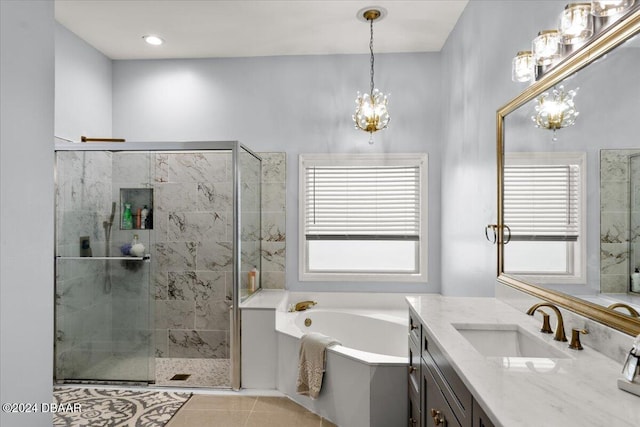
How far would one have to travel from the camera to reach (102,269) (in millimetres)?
3094

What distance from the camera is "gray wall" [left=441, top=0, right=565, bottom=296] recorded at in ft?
6.67

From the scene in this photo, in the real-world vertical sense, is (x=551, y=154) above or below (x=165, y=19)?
below

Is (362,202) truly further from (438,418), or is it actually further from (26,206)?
(26,206)

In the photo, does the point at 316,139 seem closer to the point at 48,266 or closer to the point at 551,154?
the point at 551,154

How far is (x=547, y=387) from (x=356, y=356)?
148 cm

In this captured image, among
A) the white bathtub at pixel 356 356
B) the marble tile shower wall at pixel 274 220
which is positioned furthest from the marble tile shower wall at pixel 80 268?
the white bathtub at pixel 356 356

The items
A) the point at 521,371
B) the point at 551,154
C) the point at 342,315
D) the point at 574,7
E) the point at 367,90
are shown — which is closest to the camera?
the point at 521,371

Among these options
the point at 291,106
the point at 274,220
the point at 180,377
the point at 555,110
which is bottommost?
the point at 180,377

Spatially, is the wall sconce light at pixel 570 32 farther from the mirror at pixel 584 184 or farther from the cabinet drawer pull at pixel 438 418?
the cabinet drawer pull at pixel 438 418

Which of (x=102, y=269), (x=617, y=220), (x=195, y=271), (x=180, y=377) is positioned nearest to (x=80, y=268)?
(x=102, y=269)

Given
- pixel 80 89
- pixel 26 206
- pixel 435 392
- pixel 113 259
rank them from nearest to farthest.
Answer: pixel 26 206, pixel 435 392, pixel 113 259, pixel 80 89

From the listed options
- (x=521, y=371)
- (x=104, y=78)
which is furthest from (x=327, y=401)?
(x=104, y=78)

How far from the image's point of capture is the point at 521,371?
1.14 meters

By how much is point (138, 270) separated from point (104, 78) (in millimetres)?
1988
